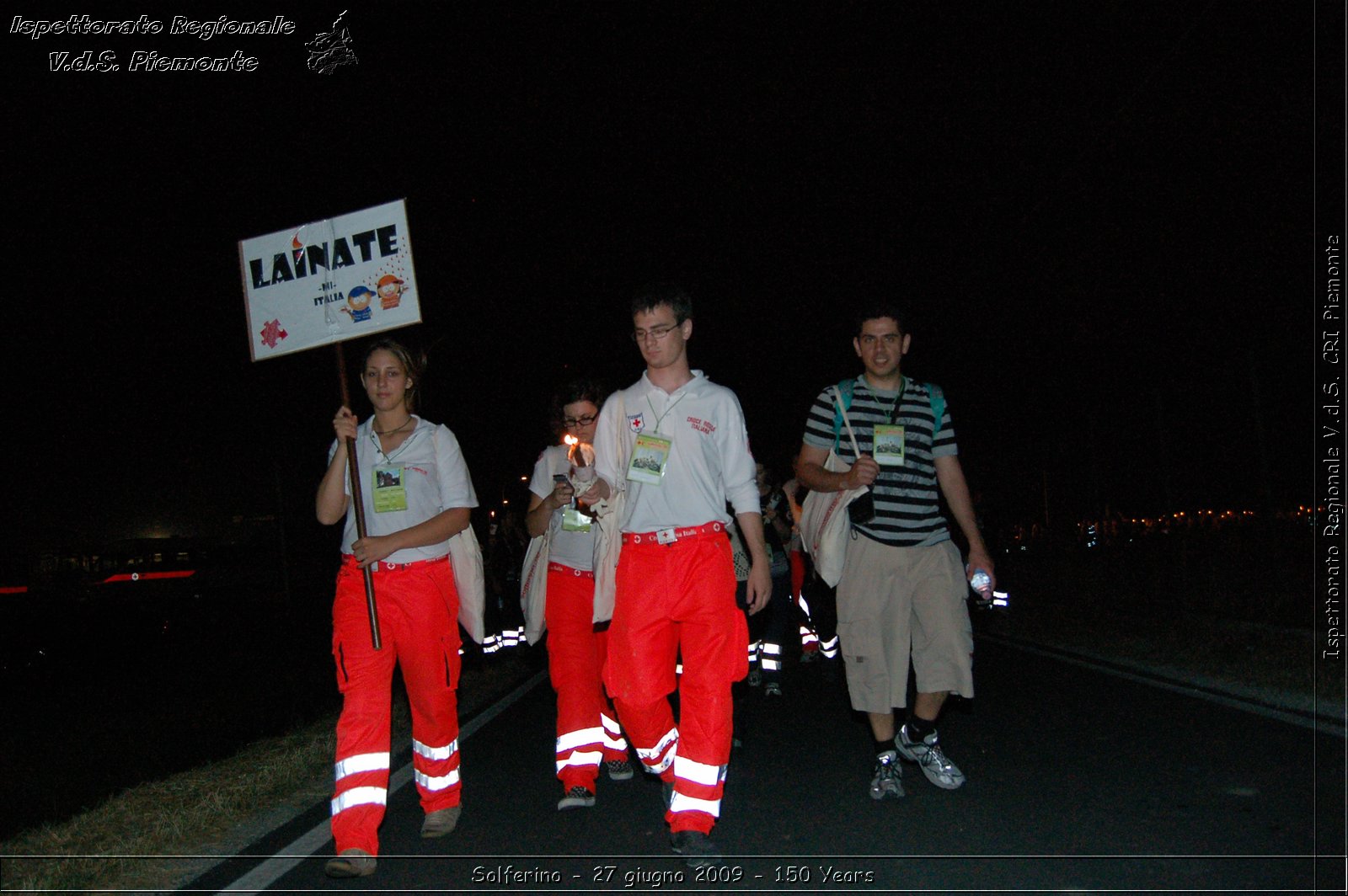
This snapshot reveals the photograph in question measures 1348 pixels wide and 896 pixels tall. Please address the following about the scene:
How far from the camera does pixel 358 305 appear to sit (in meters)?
5.18

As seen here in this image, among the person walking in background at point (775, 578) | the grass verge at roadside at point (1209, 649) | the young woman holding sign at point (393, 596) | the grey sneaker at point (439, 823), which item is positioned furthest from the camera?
the person walking in background at point (775, 578)

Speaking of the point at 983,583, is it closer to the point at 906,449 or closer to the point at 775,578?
the point at 906,449

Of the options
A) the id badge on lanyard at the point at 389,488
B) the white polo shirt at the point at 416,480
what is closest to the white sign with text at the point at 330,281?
the white polo shirt at the point at 416,480

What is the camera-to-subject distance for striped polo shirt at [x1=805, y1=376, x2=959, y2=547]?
564 centimetres

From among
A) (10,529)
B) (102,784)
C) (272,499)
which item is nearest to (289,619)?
(102,784)

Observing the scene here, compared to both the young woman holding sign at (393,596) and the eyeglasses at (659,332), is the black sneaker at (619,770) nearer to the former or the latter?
the young woman holding sign at (393,596)

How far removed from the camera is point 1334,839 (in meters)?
4.39

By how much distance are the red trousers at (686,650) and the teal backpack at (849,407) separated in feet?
4.42

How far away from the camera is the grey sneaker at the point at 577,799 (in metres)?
5.47

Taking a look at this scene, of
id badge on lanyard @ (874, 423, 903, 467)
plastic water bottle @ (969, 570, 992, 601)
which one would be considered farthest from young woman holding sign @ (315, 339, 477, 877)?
plastic water bottle @ (969, 570, 992, 601)

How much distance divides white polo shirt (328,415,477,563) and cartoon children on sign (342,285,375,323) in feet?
1.49

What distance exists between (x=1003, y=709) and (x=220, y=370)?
2758 cm

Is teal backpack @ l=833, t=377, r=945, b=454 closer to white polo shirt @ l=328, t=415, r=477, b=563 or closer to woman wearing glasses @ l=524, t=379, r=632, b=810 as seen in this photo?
woman wearing glasses @ l=524, t=379, r=632, b=810

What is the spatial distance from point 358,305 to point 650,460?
1562mm
